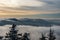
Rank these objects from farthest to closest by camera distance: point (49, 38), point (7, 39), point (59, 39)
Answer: point (59, 39)
point (49, 38)
point (7, 39)

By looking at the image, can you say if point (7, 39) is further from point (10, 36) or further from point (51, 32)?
point (51, 32)

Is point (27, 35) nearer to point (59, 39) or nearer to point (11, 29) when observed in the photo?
point (11, 29)

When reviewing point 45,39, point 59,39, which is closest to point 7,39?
point 45,39

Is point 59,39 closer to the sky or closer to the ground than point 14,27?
closer to the ground

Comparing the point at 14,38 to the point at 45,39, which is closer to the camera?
the point at 14,38

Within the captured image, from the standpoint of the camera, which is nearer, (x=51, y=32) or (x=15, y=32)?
(x=15, y=32)

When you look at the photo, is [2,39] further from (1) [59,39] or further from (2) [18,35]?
(1) [59,39]

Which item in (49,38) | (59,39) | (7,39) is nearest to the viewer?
(7,39)

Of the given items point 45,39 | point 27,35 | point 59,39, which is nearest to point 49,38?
point 45,39
